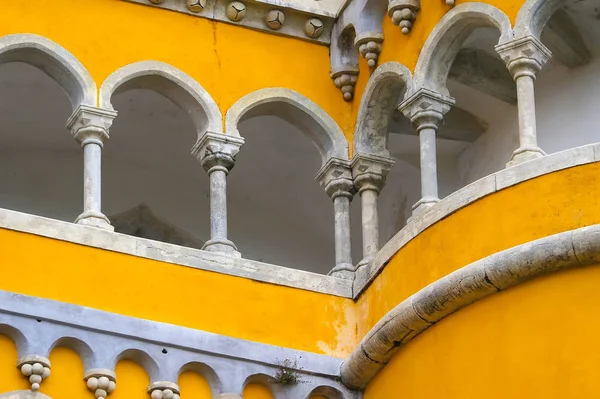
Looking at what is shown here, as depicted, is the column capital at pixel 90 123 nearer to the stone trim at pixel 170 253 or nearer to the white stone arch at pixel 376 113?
the stone trim at pixel 170 253

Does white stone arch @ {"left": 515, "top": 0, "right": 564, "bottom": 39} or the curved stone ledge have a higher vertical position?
white stone arch @ {"left": 515, "top": 0, "right": 564, "bottom": 39}

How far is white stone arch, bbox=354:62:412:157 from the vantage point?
566 inches

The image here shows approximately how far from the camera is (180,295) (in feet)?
43.8

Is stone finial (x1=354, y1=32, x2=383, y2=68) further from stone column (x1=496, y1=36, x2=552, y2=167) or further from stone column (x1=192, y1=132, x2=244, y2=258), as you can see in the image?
stone column (x1=496, y1=36, x2=552, y2=167)

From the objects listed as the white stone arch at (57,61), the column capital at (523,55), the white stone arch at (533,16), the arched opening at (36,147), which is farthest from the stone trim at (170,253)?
the white stone arch at (533,16)

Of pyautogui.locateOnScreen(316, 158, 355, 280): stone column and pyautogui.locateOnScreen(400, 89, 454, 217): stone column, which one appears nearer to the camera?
pyautogui.locateOnScreen(400, 89, 454, 217): stone column

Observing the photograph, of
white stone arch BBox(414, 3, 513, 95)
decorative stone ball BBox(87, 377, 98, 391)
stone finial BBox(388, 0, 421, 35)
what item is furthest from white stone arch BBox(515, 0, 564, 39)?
decorative stone ball BBox(87, 377, 98, 391)

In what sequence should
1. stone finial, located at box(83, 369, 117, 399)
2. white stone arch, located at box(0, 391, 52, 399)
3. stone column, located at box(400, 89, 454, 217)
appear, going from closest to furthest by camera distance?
white stone arch, located at box(0, 391, 52, 399)
stone finial, located at box(83, 369, 117, 399)
stone column, located at box(400, 89, 454, 217)

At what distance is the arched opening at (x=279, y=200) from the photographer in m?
15.7

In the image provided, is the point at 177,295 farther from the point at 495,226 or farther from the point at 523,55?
the point at 523,55

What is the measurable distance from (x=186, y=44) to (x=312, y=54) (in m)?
1.01

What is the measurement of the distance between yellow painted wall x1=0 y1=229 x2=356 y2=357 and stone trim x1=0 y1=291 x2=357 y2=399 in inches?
3.2

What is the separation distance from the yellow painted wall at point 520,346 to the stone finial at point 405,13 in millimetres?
2320

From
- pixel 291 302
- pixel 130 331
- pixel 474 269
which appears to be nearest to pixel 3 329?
pixel 130 331
